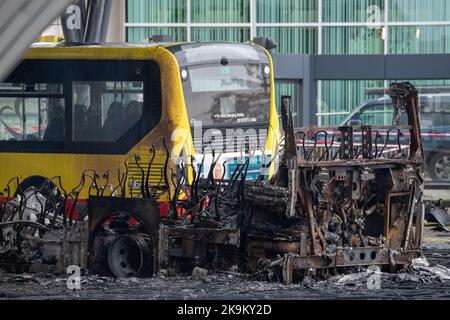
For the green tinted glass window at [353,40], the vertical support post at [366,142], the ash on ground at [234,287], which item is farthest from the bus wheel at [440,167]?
the vertical support post at [366,142]

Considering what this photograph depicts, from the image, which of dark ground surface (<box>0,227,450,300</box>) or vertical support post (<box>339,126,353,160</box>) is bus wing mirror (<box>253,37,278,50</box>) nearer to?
vertical support post (<box>339,126,353,160</box>)

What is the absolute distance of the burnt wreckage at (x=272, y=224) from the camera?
1305cm

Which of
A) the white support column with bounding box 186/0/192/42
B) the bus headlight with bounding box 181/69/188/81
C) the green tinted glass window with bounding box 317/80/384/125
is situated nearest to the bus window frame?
the bus headlight with bounding box 181/69/188/81

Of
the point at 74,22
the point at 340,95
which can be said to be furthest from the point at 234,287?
the point at 340,95

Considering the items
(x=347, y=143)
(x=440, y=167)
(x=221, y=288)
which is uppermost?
(x=347, y=143)

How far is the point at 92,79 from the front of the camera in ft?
63.8

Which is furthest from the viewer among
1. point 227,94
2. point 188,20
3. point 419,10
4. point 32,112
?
point 188,20

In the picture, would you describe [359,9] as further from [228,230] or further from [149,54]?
[228,230]

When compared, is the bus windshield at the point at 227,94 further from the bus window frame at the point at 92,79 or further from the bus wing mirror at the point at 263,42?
the bus wing mirror at the point at 263,42

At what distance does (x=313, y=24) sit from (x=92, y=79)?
17.1 metres

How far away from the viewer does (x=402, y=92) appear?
14188 millimetres

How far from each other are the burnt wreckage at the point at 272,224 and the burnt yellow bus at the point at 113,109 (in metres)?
4.78

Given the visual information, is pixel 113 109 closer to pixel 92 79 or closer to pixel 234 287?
pixel 92 79

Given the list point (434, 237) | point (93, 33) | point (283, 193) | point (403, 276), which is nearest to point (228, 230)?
point (283, 193)
